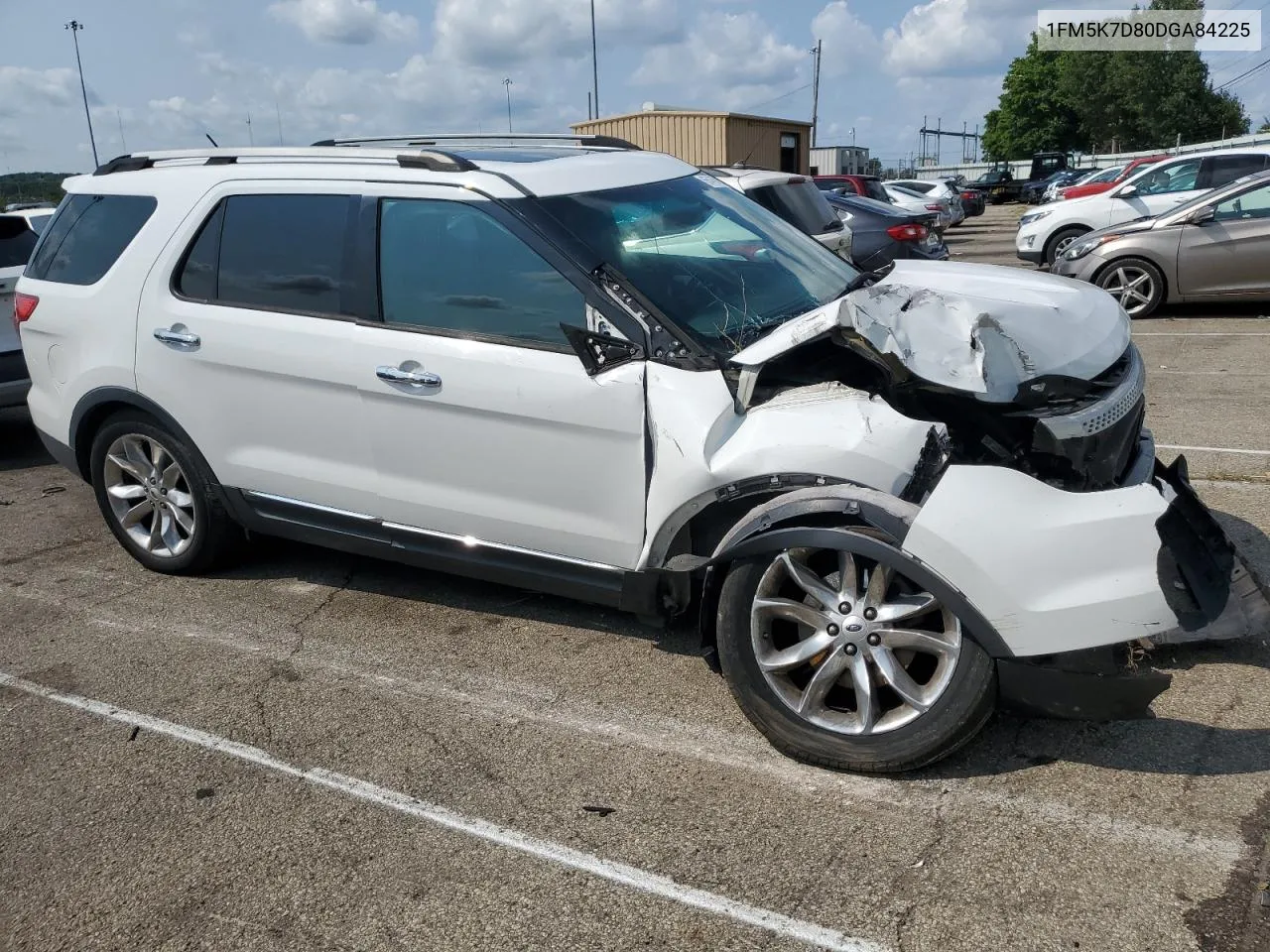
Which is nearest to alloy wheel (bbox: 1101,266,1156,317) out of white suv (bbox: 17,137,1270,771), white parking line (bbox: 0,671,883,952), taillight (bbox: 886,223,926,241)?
taillight (bbox: 886,223,926,241)

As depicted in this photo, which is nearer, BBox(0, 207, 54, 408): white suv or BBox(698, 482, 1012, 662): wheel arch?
BBox(698, 482, 1012, 662): wheel arch

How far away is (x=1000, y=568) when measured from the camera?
9.50 ft

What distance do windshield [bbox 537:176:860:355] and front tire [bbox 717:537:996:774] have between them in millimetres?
838

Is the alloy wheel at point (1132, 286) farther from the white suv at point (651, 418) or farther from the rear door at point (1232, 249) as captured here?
the white suv at point (651, 418)

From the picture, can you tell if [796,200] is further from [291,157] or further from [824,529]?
[824,529]

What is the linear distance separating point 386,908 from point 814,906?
1100 millimetres

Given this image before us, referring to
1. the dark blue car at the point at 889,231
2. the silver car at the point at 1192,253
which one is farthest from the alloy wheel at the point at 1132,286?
the dark blue car at the point at 889,231

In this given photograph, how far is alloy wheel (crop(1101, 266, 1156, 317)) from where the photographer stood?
10953mm

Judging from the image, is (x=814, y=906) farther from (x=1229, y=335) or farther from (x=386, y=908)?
(x=1229, y=335)

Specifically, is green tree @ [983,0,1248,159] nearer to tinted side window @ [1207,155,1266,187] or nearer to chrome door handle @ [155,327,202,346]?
tinted side window @ [1207,155,1266,187]

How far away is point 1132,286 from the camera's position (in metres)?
11.0

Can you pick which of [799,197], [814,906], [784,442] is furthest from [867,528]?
[799,197]

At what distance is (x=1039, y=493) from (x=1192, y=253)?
30.2 feet

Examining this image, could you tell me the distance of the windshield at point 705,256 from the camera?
370 centimetres
